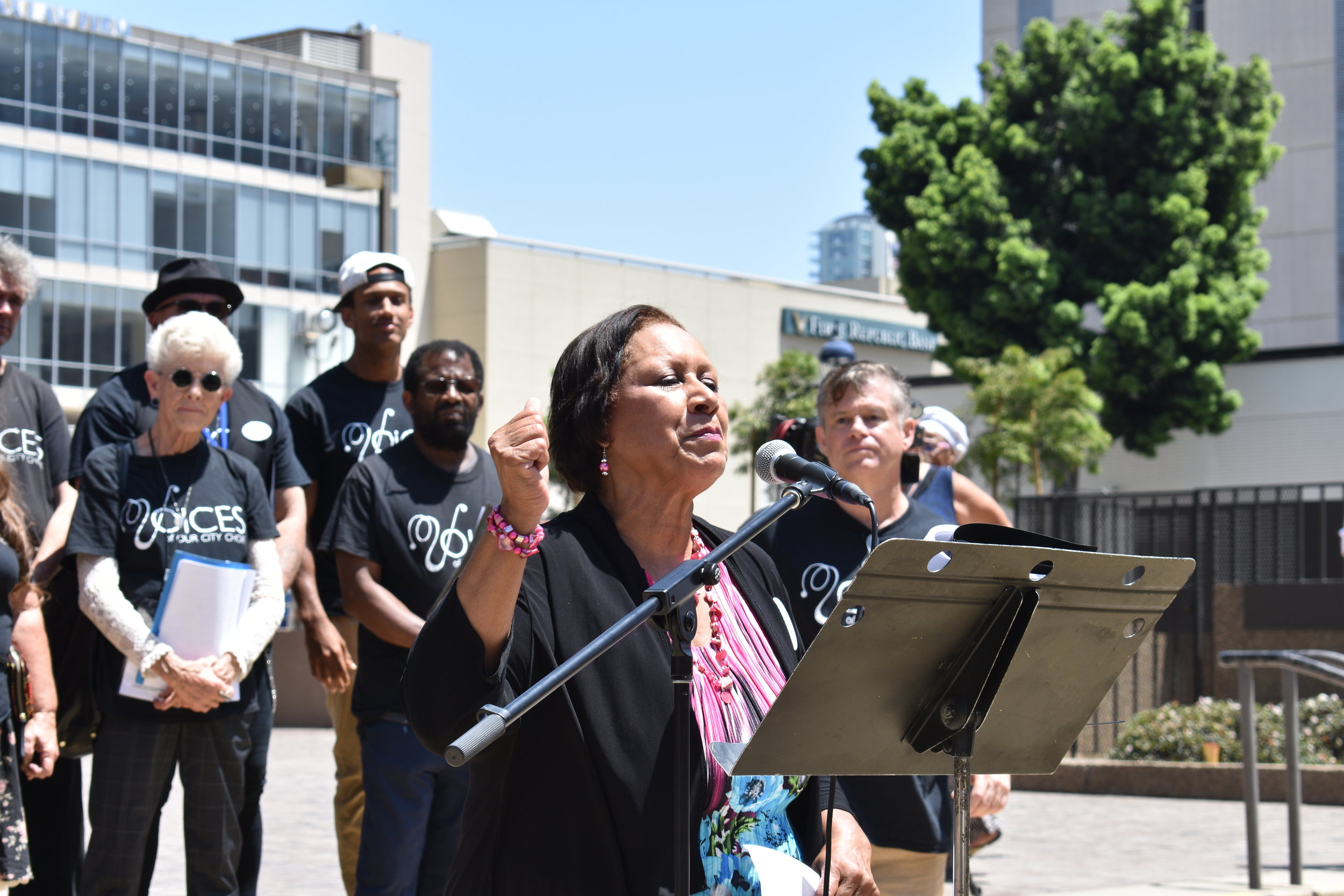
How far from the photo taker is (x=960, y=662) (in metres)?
2.99

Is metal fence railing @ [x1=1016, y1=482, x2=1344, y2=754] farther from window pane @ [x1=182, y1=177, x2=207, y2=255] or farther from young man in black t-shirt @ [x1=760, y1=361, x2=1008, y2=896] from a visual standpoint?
window pane @ [x1=182, y1=177, x2=207, y2=255]

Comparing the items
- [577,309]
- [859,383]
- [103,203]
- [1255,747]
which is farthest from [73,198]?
[859,383]

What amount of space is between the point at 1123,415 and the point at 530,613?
3593cm

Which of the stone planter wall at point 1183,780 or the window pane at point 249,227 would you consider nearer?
the stone planter wall at point 1183,780

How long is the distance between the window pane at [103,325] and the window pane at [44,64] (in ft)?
18.3

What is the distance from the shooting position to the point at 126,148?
157 feet

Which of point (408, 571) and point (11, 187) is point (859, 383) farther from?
point (11, 187)

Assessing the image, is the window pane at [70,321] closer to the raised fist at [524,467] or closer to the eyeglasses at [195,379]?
the eyeglasses at [195,379]

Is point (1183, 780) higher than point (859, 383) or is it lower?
lower

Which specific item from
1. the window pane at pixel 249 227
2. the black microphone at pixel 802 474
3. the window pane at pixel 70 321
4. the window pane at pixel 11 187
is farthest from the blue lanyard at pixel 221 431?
the window pane at pixel 249 227

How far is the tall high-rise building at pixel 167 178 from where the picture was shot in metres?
45.6

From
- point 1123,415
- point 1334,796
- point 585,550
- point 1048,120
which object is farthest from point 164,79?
point 585,550

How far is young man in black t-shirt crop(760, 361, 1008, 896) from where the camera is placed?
15.9ft

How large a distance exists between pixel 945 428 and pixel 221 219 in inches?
1803
